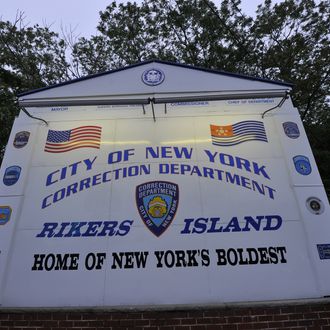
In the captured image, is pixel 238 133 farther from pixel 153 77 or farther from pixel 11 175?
pixel 11 175

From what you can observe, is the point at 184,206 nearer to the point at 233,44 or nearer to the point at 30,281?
the point at 30,281

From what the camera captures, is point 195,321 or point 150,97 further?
point 150,97

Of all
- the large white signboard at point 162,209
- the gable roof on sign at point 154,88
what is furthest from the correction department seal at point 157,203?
the gable roof on sign at point 154,88

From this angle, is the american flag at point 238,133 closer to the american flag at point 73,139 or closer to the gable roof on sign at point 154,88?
the gable roof on sign at point 154,88

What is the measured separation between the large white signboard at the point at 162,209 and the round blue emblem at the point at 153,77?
0.58 meters

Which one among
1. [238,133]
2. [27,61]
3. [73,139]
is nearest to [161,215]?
[238,133]

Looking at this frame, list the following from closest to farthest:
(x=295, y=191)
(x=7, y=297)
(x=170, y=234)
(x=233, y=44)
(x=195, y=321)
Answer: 1. (x=195, y=321)
2. (x=7, y=297)
3. (x=170, y=234)
4. (x=295, y=191)
5. (x=233, y=44)

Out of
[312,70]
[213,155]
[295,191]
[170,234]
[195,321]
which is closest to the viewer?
[195,321]

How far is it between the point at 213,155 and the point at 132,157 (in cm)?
146

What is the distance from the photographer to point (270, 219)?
4973 mm

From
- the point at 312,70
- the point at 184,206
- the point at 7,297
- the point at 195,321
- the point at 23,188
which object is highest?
the point at 312,70

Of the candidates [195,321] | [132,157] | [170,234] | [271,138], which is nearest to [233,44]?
[271,138]

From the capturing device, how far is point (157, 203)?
5113 millimetres

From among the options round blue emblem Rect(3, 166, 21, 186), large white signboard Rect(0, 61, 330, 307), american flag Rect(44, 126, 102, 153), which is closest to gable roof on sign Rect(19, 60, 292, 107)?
large white signboard Rect(0, 61, 330, 307)
